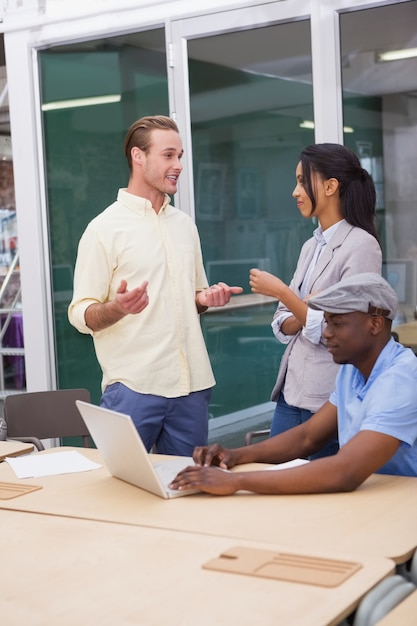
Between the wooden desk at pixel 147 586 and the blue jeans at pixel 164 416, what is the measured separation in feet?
4.42

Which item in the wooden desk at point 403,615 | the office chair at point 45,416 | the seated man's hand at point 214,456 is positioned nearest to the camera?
the wooden desk at point 403,615

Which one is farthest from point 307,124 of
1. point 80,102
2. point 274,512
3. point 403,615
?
point 403,615

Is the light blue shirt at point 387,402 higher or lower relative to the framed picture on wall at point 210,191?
lower

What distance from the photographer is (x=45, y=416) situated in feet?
14.8

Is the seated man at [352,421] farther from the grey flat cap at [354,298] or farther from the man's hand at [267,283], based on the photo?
the man's hand at [267,283]

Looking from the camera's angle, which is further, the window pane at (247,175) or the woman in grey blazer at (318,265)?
the window pane at (247,175)

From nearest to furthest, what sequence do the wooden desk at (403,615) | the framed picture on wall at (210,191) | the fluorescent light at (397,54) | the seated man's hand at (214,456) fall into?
the wooden desk at (403,615) < the seated man's hand at (214,456) < the fluorescent light at (397,54) < the framed picture on wall at (210,191)

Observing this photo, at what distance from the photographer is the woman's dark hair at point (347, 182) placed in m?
3.71

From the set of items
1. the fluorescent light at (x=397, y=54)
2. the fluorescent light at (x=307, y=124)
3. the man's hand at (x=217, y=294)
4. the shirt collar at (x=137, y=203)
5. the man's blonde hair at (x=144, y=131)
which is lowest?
the man's hand at (x=217, y=294)

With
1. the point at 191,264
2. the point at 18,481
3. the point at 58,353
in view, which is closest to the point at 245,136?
the point at 191,264

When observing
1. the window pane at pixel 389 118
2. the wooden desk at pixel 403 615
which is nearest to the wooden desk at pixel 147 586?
the wooden desk at pixel 403 615

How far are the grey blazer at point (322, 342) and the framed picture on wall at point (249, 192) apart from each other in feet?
5.35

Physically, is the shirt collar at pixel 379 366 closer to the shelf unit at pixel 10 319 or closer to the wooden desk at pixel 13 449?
the wooden desk at pixel 13 449

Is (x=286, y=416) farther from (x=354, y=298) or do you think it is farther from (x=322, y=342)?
(x=354, y=298)
